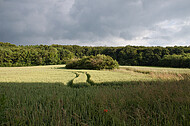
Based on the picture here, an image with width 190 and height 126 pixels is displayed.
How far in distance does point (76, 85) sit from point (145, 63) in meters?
27.5

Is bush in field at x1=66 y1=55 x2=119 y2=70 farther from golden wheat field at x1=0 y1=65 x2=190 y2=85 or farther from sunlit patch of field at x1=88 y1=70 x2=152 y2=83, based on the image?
sunlit patch of field at x1=88 y1=70 x2=152 y2=83

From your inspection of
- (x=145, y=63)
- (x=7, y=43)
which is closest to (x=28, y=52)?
(x=7, y=43)

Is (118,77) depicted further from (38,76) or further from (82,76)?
(38,76)

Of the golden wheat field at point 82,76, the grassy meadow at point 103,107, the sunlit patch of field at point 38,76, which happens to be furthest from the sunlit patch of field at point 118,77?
the sunlit patch of field at point 38,76

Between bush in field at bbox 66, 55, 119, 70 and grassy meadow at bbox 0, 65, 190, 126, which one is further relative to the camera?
bush in field at bbox 66, 55, 119, 70

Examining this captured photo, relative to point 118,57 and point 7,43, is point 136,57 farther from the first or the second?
point 7,43

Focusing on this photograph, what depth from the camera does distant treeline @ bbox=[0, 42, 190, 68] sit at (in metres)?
24.6

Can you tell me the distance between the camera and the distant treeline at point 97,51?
80.6 ft

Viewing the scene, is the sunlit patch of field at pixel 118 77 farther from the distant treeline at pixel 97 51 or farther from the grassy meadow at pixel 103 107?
the distant treeline at pixel 97 51

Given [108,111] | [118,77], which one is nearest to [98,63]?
[118,77]

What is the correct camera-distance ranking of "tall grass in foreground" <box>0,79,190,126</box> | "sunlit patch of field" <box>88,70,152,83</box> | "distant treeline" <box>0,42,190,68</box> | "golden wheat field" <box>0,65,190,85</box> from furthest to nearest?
"distant treeline" <box>0,42,190,68</box> → "golden wheat field" <box>0,65,190,85</box> → "sunlit patch of field" <box>88,70,152,83</box> → "tall grass in foreground" <box>0,79,190,126</box>

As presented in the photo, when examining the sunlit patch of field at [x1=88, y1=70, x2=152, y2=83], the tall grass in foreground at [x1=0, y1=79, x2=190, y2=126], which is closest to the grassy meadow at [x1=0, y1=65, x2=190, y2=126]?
the tall grass in foreground at [x1=0, y1=79, x2=190, y2=126]

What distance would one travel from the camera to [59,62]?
3206 cm

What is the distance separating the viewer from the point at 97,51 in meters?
35.1
